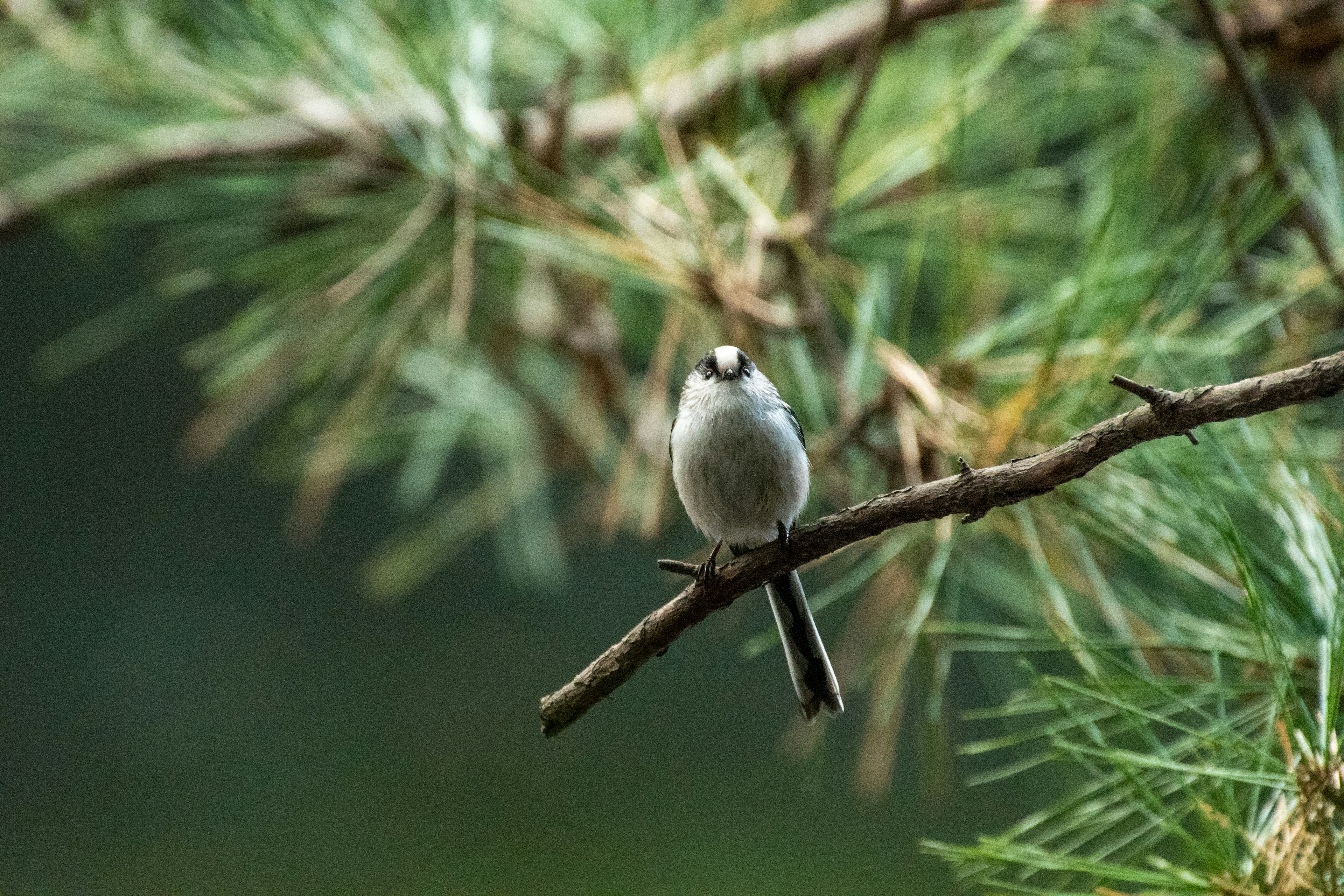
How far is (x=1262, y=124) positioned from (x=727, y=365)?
406 millimetres

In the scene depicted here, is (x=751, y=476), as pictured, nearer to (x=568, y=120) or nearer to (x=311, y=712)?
(x=568, y=120)

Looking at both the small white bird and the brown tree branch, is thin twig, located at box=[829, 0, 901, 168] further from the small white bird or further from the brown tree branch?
the small white bird

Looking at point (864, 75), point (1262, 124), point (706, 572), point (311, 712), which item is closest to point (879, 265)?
point (864, 75)

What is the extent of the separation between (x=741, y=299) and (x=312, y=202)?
1.30ft

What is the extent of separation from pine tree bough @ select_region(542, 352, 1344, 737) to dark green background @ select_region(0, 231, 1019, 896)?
1319 mm

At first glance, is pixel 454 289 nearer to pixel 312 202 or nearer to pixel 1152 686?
pixel 312 202

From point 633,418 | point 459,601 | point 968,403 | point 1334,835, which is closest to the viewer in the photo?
point 1334,835

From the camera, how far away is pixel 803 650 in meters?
0.69

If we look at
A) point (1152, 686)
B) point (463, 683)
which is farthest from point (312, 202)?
point (463, 683)

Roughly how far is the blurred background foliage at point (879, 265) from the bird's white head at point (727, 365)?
0.23 feet

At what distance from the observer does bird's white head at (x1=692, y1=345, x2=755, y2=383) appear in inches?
27.4

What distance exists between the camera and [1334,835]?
0.48m

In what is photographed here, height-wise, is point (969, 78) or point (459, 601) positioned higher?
point (459, 601)

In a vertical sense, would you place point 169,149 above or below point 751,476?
above
